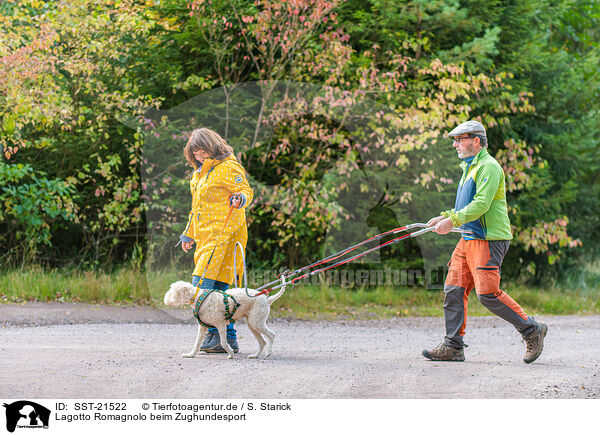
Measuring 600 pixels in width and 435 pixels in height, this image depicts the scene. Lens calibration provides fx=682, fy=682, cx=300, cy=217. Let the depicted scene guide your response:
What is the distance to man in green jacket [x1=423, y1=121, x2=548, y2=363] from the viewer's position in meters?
5.75

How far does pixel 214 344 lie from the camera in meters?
6.44

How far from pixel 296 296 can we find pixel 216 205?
5194mm

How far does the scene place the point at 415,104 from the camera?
12.1 meters

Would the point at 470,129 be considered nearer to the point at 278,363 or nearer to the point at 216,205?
the point at 216,205

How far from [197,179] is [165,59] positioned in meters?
6.86

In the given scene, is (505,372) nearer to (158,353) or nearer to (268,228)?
(158,353)

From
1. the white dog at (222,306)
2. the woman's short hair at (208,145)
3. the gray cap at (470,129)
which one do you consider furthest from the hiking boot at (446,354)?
the woman's short hair at (208,145)

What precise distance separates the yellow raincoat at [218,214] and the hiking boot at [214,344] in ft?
1.88

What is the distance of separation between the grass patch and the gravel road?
906 millimetres

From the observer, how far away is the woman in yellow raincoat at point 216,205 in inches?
243

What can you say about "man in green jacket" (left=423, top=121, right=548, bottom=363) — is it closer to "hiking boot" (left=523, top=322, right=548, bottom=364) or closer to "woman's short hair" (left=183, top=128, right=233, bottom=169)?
"hiking boot" (left=523, top=322, right=548, bottom=364)
